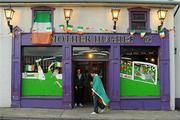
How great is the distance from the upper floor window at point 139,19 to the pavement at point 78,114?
3.67m

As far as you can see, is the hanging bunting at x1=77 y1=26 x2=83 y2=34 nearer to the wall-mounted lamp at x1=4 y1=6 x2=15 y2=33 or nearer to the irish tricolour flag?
the irish tricolour flag

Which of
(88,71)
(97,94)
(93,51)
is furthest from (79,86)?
(97,94)

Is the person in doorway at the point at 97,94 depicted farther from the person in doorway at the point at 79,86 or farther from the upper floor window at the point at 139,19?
the upper floor window at the point at 139,19

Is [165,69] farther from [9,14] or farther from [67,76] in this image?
[9,14]

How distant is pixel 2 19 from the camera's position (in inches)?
691

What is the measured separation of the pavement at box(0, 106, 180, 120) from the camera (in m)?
15.1

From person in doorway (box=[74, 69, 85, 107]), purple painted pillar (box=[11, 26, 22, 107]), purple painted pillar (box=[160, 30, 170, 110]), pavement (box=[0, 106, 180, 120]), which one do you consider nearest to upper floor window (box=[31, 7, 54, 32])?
purple painted pillar (box=[11, 26, 22, 107])

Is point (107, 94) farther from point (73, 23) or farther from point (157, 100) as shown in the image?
point (73, 23)

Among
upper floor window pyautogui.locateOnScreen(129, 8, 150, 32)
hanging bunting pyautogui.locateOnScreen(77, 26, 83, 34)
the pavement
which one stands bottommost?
the pavement

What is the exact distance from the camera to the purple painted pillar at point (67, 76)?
682 inches

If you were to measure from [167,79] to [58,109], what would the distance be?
4897 mm

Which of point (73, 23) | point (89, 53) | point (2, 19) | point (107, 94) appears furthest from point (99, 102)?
point (2, 19)

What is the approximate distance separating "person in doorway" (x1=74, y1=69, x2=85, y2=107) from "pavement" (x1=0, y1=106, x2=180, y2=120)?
1.07m

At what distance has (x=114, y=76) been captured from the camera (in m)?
17.4
